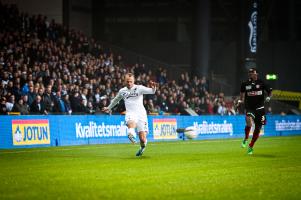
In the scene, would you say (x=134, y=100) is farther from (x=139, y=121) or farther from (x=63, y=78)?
(x=63, y=78)

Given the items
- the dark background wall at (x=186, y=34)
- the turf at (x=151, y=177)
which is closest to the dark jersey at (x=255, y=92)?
the turf at (x=151, y=177)

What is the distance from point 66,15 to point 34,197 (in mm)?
39366

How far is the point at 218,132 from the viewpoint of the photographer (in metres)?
36.6

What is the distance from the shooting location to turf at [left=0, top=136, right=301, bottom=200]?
10.9 metres

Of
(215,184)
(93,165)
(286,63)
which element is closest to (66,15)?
(286,63)

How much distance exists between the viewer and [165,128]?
3297cm

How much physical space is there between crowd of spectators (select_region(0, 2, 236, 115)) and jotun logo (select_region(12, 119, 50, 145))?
41.0 inches

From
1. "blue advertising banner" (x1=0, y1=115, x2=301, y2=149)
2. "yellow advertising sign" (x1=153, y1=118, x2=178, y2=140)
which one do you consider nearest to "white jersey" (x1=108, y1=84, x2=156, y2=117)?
"blue advertising banner" (x1=0, y1=115, x2=301, y2=149)

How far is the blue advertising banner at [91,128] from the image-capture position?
81.3ft

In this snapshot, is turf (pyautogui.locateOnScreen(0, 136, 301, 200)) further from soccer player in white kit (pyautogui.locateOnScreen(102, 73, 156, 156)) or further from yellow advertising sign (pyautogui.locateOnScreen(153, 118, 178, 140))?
yellow advertising sign (pyautogui.locateOnScreen(153, 118, 178, 140))

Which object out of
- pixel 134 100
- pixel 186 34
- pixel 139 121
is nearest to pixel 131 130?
pixel 139 121

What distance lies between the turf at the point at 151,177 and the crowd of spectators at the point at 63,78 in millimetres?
8973

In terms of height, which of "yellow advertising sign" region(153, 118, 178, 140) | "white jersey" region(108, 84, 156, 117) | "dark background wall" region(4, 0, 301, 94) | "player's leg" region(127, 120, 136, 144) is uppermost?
"dark background wall" region(4, 0, 301, 94)

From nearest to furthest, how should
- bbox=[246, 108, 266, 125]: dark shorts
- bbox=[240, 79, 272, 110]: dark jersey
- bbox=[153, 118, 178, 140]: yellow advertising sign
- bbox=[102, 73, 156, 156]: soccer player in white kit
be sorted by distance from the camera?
bbox=[102, 73, 156, 156]: soccer player in white kit → bbox=[246, 108, 266, 125]: dark shorts → bbox=[240, 79, 272, 110]: dark jersey → bbox=[153, 118, 178, 140]: yellow advertising sign
